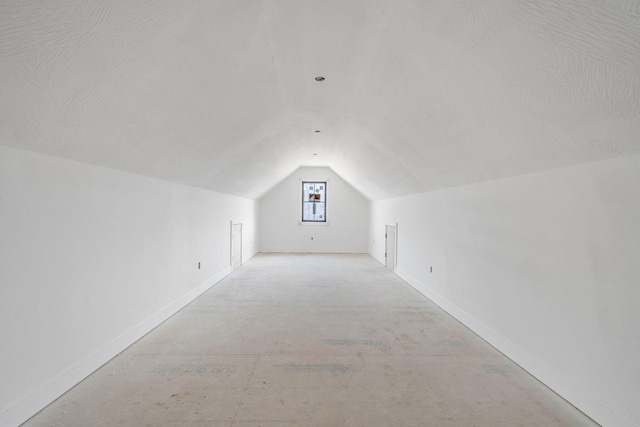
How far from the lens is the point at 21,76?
57.7 inches

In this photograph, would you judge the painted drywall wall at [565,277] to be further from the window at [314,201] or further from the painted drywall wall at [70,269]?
the window at [314,201]

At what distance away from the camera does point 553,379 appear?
2375mm

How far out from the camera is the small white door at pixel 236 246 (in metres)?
6.89

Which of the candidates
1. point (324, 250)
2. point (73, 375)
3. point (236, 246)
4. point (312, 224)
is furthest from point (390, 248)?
point (73, 375)

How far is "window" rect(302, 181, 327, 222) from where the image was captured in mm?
10492

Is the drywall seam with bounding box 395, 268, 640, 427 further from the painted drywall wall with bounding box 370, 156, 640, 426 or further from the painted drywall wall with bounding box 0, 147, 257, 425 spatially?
the painted drywall wall with bounding box 0, 147, 257, 425

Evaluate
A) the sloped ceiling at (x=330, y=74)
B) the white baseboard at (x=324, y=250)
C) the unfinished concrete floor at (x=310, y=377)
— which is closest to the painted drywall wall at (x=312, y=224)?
the white baseboard at (x=324, y=250)

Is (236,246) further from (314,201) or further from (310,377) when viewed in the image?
(310,377)

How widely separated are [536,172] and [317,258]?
7.02m

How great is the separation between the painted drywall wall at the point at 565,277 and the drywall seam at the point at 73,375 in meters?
3.70

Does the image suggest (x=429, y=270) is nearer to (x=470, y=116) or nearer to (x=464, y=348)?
(x=464, y=348)

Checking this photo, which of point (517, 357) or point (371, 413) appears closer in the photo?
point (371, 413)

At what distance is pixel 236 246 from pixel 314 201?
388 centimetres

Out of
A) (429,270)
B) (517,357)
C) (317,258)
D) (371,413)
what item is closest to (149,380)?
(371,413)
